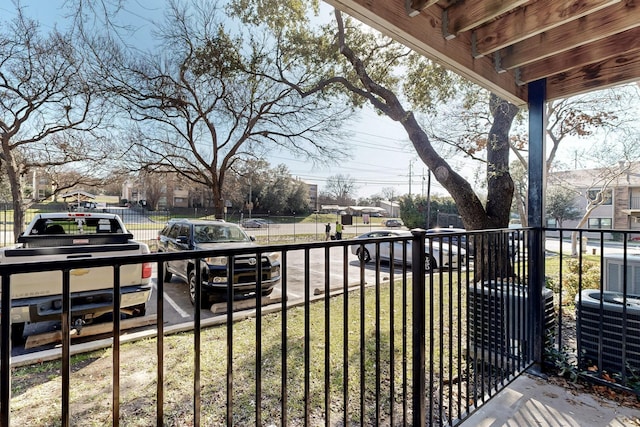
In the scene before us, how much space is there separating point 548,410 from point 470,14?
8.07ft

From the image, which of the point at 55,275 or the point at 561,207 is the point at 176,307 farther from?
the point at 561,207

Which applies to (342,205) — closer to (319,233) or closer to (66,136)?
(319,233)

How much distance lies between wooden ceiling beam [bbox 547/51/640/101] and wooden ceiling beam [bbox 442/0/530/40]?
121cm

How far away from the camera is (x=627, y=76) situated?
88.9 inches

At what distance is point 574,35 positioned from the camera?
1.99 m

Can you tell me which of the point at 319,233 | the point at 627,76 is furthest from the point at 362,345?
the point at 319,233

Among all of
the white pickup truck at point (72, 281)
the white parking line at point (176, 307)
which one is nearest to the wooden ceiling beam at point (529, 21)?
the white pickup truck at point (72, 281)

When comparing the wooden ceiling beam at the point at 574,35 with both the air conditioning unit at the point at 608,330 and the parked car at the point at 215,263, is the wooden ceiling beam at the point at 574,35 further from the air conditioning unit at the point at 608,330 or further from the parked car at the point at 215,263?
the parked car at the point at 215,263

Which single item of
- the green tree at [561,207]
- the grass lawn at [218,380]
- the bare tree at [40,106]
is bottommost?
the grass lawn at [218,380]

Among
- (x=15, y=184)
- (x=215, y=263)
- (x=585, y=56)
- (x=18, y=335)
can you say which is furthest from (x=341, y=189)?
(x=585, y=56)

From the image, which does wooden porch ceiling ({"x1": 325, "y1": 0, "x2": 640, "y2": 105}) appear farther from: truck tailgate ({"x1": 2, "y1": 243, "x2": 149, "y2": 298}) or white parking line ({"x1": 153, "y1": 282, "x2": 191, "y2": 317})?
white parking line ({"x1": 153, "y1": 282, "x2": 191, "y2": 317})

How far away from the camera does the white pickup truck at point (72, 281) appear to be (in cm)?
271

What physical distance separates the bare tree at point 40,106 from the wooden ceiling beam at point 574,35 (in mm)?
8473

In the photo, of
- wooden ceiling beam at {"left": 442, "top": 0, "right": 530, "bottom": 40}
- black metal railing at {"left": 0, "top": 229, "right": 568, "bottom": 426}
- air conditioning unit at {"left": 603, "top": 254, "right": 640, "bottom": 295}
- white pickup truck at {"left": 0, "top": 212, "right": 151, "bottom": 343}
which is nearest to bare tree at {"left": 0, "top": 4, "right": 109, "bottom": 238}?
white pickup truck at {"left": 0, "top": 212, "right": 151, "bottom": 343}
